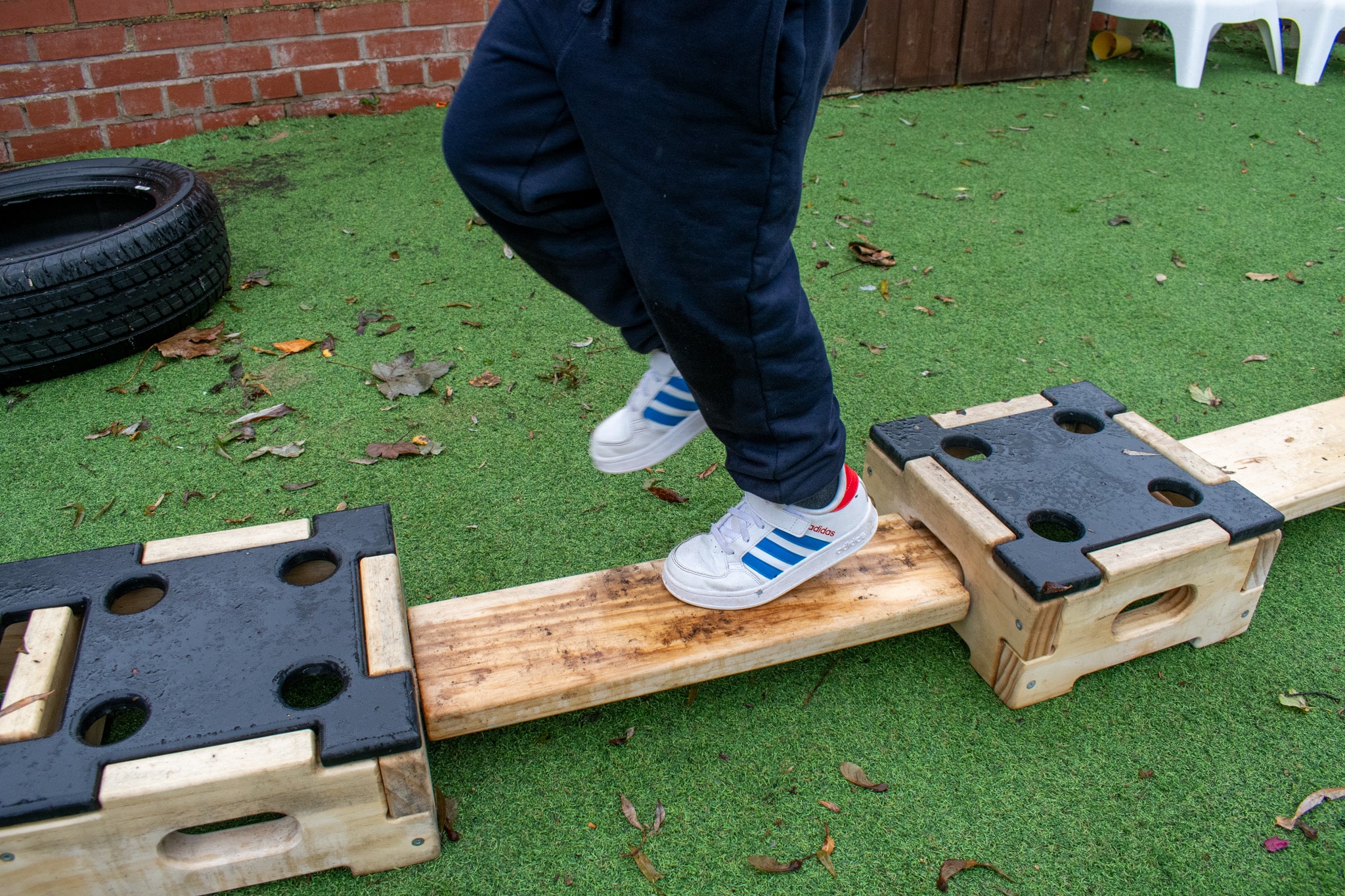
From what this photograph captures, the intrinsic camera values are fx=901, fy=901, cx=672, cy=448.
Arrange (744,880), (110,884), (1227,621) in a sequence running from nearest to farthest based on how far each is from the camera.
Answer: (110,884)
(744,880)
(1227,621)

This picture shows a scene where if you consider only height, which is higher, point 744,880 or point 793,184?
point 793,184

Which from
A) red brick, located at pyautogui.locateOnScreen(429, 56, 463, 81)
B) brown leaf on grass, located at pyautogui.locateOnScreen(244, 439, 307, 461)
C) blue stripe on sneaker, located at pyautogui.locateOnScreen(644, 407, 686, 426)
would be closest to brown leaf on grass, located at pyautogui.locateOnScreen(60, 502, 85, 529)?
brown leaf on grass, located at pyautogui.locateOnScreen(244, 439, 307, 461)

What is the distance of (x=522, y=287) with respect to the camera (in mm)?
2832

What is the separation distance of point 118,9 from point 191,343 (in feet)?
6.33

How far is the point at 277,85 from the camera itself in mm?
3947

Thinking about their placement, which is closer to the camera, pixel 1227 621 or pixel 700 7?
pixel 700 7

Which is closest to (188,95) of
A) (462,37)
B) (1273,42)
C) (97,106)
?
(97,106)

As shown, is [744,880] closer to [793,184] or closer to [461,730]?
[461,730]

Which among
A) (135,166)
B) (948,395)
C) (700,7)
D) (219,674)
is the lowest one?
(948,395)

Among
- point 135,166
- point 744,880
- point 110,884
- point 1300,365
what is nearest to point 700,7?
point 744,880

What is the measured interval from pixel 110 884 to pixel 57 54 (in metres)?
3.58

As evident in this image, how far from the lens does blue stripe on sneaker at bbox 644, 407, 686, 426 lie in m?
1.46

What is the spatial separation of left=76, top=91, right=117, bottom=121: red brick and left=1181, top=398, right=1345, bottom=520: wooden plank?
4076 millimetres

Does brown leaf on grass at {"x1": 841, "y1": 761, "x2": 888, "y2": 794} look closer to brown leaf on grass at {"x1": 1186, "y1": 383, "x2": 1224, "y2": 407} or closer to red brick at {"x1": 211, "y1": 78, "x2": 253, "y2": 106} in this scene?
brown leaf on grass at {"x1": 1186, "y1": 383, "x2": 1224, "y2": 407}
